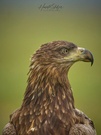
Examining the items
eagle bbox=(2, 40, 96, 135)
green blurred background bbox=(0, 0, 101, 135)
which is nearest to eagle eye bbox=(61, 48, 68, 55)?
eagle bbox=(2, 40, 96, 135)

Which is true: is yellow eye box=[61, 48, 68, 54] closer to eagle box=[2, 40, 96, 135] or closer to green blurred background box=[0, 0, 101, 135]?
eagle box=[2, 40, 96, 135]

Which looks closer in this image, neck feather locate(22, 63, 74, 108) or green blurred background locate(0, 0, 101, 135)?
neck feather locate(22, 63, 74, 108)

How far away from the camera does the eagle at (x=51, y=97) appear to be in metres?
1.45

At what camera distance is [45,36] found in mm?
1672

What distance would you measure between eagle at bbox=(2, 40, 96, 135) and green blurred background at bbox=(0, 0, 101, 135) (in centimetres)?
18

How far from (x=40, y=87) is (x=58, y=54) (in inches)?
6.4

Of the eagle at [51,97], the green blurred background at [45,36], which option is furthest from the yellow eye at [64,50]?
the green blurred background at [45,36]

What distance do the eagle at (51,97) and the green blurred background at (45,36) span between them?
180 millimetres

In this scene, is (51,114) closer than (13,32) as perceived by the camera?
Yes

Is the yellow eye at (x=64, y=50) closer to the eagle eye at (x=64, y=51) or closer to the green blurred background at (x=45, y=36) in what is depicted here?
the eagle eye at (x=64, y=51)

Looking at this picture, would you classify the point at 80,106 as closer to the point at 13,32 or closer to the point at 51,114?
the point at 51,114

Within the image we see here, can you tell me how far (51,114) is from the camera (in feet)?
4.83

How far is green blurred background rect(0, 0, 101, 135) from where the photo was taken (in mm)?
1685

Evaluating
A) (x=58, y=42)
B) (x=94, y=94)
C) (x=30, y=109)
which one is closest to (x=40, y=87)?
(x=30, y=109)
